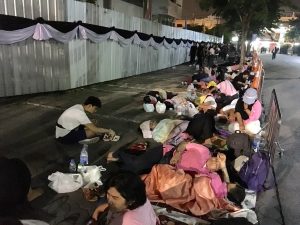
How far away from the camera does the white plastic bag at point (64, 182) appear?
4.06 meters

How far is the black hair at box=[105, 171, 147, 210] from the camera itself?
2.35 meters

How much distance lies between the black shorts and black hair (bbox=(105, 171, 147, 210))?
319cm

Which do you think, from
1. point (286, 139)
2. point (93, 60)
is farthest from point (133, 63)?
point (286, 139)

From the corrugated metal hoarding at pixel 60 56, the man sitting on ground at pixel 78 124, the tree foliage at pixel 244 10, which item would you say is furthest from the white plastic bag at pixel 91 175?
the tree foliage at pixel 244 10

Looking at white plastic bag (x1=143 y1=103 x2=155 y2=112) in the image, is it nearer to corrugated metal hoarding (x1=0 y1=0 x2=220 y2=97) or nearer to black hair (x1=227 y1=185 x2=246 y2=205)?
corrugated metal hoarding (x1=0 y1=0 x2=220 y2=97)

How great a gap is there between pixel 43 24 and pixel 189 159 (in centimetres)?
652

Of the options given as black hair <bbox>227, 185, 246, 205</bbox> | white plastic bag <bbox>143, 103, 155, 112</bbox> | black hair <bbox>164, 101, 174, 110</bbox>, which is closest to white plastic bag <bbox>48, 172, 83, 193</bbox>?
black hair <bbox>227, 185, 246, 205</bbox>

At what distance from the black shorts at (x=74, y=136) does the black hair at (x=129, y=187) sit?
3.19 meters

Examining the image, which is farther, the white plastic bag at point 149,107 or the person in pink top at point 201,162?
the white plastic bag at point 149,107

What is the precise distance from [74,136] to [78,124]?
0.36 metres

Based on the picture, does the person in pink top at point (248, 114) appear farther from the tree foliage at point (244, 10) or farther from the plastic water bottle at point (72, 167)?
the tree foliage at point (244, 10)

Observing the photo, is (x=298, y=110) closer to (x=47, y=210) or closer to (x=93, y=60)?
(x=93, y=60)

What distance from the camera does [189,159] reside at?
4.31 meters

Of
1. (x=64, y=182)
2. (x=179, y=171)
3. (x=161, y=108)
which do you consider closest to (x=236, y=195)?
(x=179, y=171)
